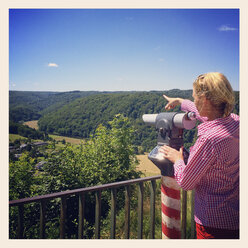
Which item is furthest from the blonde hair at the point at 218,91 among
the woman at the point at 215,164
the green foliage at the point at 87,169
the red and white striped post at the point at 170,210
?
the green foliage at the point at 87,169

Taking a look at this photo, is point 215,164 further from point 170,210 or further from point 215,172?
point 170,210

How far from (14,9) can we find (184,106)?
1.48 meters

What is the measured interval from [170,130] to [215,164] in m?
0.36

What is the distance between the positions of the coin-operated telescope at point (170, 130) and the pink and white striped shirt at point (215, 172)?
8.1 inches

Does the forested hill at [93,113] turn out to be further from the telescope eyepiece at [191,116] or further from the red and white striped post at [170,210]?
the telescope eyepiece at [191,116]

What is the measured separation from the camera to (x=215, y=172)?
0.98 meters

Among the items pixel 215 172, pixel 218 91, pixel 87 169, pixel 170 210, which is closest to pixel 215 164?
pixel 215 172

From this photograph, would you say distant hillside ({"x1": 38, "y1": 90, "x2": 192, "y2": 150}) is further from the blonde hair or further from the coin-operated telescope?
the blonde hair

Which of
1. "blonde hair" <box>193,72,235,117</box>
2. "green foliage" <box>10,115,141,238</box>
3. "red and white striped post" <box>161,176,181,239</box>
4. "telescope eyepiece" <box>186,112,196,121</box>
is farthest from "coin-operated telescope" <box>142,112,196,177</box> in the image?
"green foliage" <box>10,115,141,238</box>

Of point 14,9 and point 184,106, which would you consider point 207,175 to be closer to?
point 184,106

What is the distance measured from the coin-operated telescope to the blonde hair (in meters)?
0.24

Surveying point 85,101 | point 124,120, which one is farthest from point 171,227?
point 85,101
